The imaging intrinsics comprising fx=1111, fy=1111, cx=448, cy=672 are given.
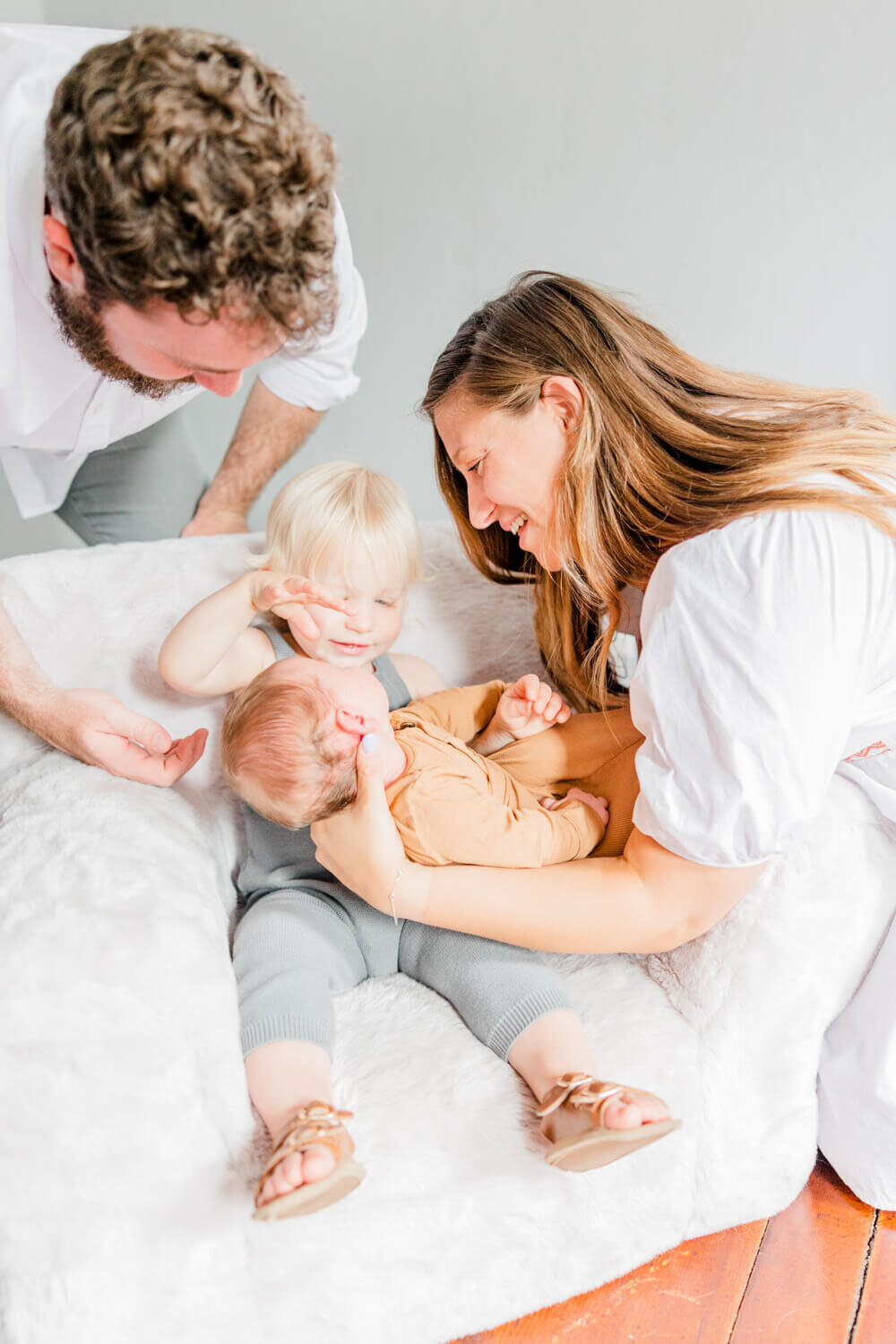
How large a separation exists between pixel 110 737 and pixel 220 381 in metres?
0.51

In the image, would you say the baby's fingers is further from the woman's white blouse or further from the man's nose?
the man's nose

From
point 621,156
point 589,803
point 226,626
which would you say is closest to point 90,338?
point 226,626

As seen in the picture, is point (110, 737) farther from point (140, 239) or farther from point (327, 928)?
point (140, 239)

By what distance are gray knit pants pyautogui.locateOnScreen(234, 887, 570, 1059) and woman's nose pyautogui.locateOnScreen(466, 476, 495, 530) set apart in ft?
1.70

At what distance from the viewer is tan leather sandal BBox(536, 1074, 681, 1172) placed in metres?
1.05

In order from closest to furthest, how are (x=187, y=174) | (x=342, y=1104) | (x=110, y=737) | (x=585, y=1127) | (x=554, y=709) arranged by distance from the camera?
(x=187, y=174)
(x=585, y=1127)
(x=342, y=1104)
(x=110, y=737)
(x=554, y=709)

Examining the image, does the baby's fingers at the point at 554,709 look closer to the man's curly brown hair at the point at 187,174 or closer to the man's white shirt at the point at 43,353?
the man's white shirt at the point at 43,353

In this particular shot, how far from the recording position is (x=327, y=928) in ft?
4.60

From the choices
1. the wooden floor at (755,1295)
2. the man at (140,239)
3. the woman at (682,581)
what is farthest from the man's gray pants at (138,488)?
the wooden floor at (755,1295)

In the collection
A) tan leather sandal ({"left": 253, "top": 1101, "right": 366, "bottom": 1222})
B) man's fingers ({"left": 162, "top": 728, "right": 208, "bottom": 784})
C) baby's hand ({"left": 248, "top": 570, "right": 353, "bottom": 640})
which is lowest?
tan leather sandal ({"left": 253, "top": 1101, "right": 366, "bottom": 1222})

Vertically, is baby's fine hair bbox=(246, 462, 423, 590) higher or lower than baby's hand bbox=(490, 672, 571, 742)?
higher

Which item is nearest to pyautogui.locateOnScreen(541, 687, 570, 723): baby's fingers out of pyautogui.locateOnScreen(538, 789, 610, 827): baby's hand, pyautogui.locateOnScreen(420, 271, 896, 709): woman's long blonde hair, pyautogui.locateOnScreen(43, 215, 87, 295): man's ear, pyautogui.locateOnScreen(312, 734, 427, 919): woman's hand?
pyautogui.locateOnScreen(538, 789, 610, 827): baby's hand

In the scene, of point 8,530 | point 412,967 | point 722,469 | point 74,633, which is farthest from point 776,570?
point 8,530

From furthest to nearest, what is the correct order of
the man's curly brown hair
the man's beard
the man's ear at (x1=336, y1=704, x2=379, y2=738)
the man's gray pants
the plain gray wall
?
the plain gray wall < the man's gray pants < the man's ear at (x1=336, y1=704, x2=379, y2=738) < the man's beard < the man's curly brown hair
